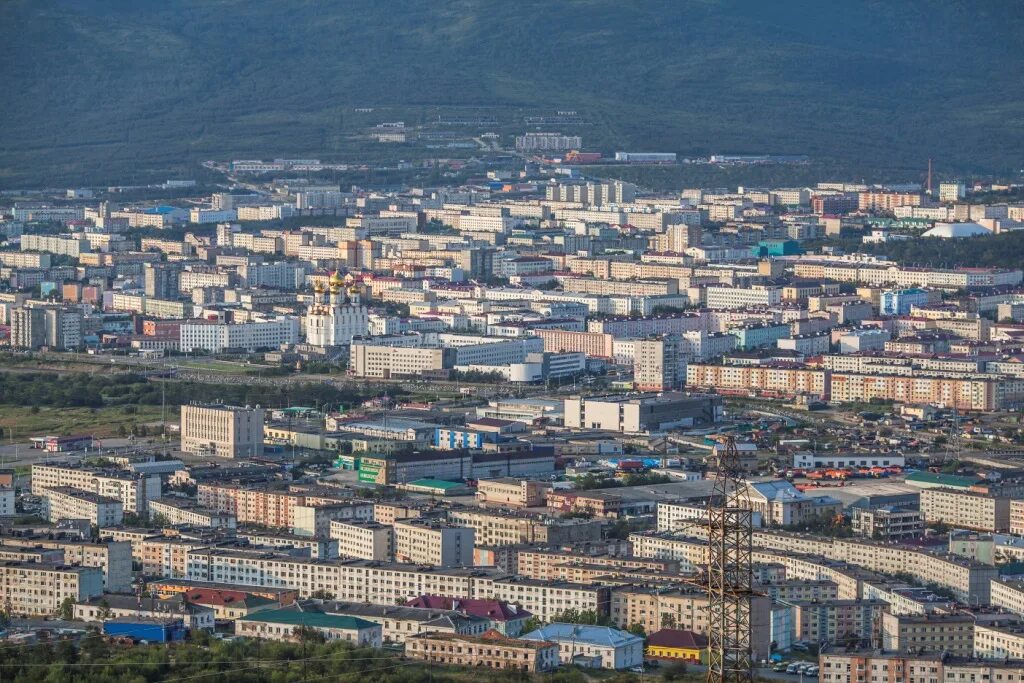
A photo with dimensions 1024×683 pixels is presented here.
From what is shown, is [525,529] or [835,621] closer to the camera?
[835,621]

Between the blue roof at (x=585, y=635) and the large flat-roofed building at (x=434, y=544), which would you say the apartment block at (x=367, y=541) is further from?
the blue roof at (x=585, y=635)

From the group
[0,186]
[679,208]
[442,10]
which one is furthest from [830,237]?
[442,10]

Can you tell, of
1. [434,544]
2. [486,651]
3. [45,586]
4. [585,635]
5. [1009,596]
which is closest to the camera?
[486,651]

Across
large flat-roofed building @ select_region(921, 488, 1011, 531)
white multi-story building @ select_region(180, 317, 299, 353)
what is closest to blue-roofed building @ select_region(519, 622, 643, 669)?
large flat-roofed building @ select_region(921, 488, 1011, 531)

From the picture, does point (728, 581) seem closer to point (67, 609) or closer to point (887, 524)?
point (67, 609)

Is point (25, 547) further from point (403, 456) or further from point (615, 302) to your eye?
point (615, 302)

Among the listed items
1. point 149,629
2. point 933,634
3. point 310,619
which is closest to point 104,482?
point 149,629

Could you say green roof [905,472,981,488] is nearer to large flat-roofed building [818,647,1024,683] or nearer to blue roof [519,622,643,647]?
blue roof [519,622,643,647]
